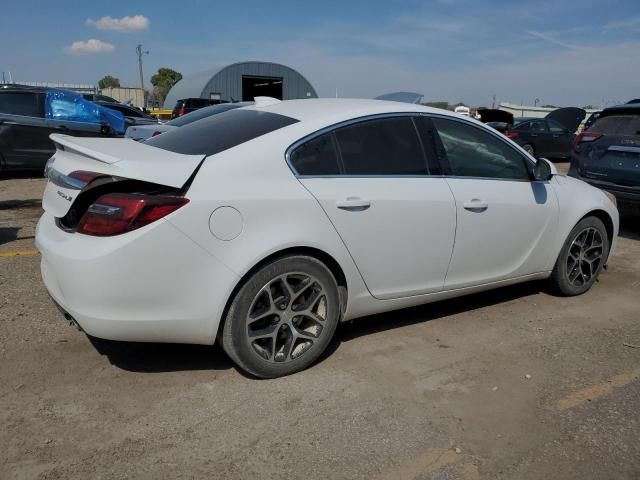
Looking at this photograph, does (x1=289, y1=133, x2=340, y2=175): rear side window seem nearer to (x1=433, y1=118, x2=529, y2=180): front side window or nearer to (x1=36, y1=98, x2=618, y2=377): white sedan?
(x1=36, y1=98, x2=618, y2=377): white sedan

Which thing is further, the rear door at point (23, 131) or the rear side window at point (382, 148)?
the rear door at point (23, 131)

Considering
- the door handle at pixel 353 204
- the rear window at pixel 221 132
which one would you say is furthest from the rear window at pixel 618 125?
the rear window at pixel 221 132

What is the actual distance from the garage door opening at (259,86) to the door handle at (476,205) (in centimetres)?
3520

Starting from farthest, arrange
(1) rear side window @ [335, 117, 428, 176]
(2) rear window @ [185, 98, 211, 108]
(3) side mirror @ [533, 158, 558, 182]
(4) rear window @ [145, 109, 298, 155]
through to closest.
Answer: (2) rear window @ [185, 98, 211, 108], (3) side mirror @ [533, 158, 558, 182], (1) rear side window @ [335, 117, 428, 176], (4) rear window @ [145, 109, 298, 155]

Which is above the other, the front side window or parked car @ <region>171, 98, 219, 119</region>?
the front side window

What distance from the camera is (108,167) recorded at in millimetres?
2824

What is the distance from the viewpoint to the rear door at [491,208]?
3.88 metres

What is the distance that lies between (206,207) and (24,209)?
232 inches

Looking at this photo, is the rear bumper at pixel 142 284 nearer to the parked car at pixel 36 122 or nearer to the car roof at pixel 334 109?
the car roof at pixel 334 109

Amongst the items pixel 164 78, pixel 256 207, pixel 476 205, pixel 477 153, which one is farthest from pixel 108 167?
pixel 164 78

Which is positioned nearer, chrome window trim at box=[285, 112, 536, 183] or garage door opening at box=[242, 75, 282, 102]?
chrome window trim at box=[285, 112, 536, 183]

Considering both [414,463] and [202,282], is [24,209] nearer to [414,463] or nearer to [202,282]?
[202,282]

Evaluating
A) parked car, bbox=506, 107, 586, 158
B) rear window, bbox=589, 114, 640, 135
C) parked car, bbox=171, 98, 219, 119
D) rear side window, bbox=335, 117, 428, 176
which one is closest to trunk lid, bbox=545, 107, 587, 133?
parked car, bbox=506, 107, 586, 158

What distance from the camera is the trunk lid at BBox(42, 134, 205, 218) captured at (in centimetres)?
281
